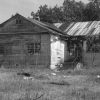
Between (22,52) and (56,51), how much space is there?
3.26 metres

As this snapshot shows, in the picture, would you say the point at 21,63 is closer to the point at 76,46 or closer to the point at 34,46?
A: the point at 34,46

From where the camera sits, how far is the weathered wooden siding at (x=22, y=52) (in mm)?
27688

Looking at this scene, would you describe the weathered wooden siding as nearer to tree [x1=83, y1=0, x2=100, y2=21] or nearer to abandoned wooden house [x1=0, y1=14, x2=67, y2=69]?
abandoned wooden house [x1=0, y1=14, x2=67, y2=69]

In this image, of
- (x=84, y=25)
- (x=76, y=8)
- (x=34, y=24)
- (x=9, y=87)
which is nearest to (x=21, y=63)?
(x=34, y=24)

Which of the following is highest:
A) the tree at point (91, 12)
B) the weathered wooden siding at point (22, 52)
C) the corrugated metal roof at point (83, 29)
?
the tree at point (91, 12)

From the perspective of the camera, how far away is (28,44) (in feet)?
94.0

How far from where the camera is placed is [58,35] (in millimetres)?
28719

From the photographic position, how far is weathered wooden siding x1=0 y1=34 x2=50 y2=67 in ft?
90.8

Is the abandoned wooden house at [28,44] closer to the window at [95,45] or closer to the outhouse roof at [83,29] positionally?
the outhouse roof at [83,29]

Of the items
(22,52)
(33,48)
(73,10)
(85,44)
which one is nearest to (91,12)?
(73,10)

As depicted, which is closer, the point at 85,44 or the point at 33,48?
the point at 33,48

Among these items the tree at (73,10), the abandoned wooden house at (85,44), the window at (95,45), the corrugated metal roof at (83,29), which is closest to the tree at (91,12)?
the tree at (73,10)

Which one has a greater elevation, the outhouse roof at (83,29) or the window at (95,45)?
the outhouse roof at (83,29)

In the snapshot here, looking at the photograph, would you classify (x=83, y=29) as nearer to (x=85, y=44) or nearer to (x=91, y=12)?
(x=85, y=44)
